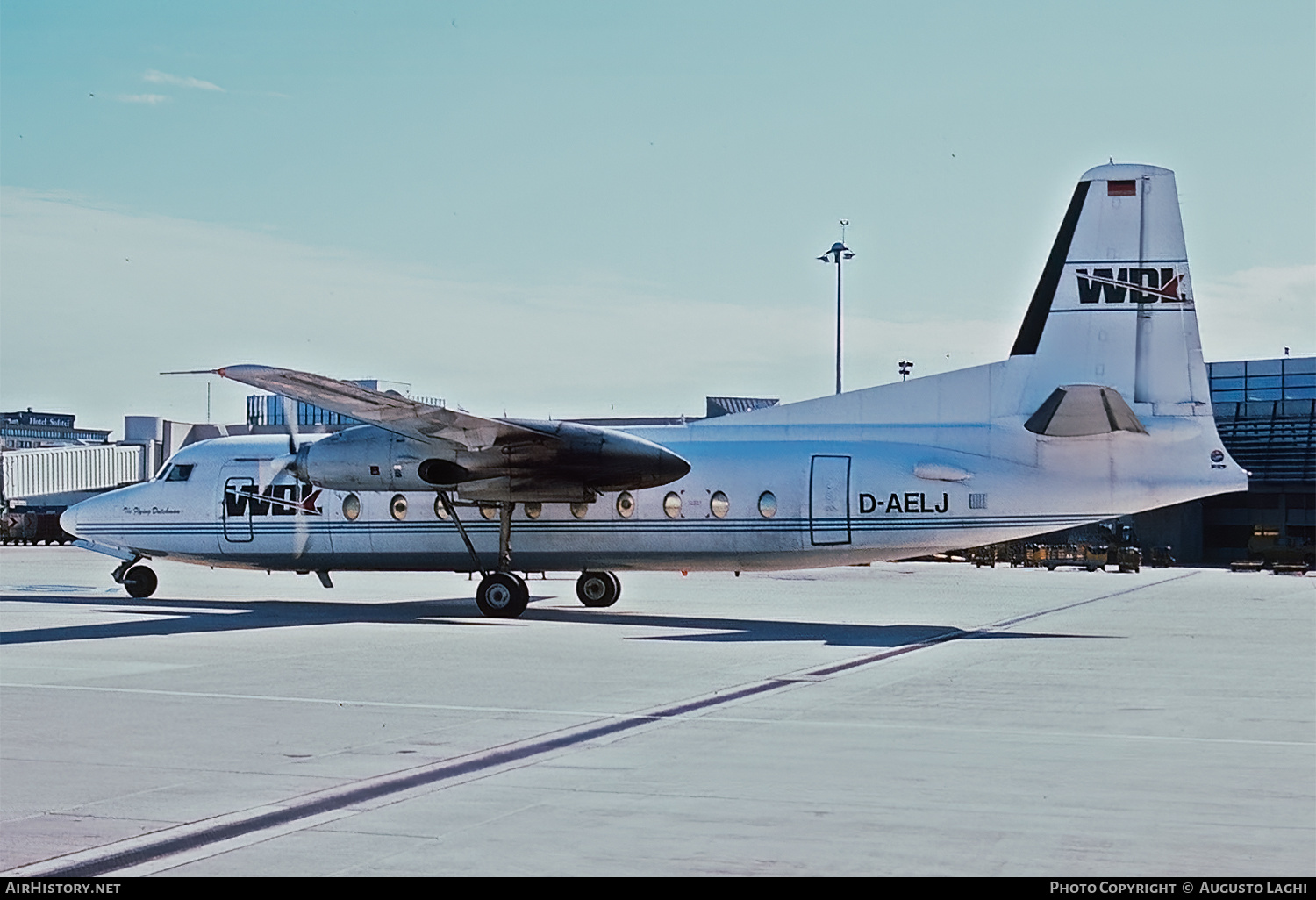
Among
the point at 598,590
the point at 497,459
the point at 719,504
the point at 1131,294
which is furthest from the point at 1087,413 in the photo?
the point at 598,590

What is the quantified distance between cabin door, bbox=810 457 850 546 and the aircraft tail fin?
3.19m

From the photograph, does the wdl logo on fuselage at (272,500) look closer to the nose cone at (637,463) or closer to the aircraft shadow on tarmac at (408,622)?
the aircraft shadow on tarmac at (408,622)

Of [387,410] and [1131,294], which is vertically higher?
[1131,294]

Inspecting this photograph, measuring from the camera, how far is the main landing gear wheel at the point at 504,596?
22.3 metres

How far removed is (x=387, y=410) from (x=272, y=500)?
5.59 meters

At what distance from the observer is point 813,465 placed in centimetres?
2127

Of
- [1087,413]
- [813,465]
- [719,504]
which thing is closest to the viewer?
[1087,413]

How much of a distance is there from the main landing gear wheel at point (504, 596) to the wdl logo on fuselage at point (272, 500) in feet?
13.1

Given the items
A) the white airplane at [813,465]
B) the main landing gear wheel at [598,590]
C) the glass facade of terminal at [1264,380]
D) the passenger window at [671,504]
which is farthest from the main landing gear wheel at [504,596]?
the glass facade of terminal at [1264,380]

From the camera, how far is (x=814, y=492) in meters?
21.1

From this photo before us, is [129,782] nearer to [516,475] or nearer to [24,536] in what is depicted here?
[516,475]

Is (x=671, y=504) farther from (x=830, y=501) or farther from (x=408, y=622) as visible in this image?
(x=408, y=622)

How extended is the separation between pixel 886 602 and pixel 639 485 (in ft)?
22.0

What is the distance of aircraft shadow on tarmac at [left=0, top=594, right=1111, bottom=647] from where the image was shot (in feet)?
60.7
